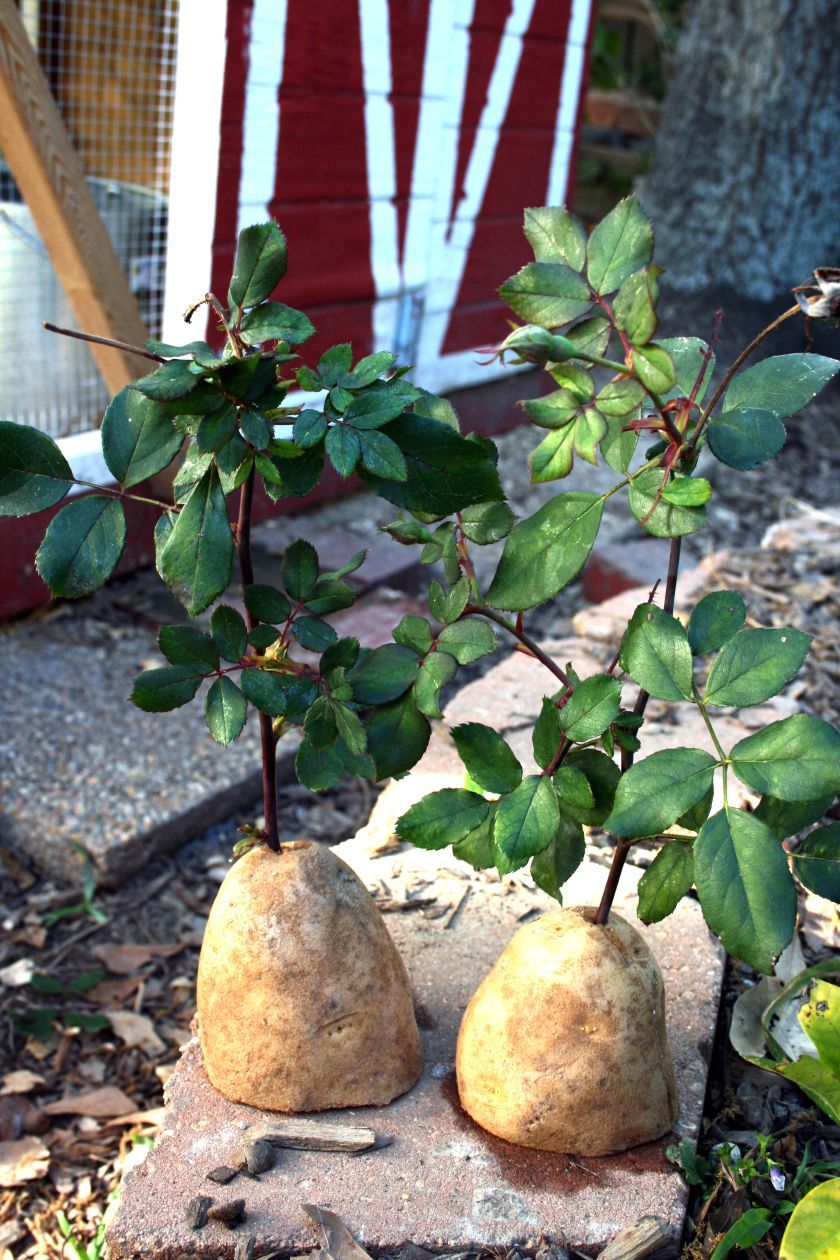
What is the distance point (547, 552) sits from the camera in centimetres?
119

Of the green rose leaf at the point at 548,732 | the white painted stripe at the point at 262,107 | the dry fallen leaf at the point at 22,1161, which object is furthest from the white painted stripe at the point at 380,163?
the green rose leaf at the point at 548,732

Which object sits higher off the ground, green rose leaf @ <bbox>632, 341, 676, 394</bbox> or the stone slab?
green rose leaf @ <bbox>632, 341, 676, 394</bbox>

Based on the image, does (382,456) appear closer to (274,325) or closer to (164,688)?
(274,325)

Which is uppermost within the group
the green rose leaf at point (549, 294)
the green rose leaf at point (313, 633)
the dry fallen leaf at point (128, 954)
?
the green rose leaf at point (549, 294)

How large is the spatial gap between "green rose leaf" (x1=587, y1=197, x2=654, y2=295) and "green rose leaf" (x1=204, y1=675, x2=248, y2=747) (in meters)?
0.51

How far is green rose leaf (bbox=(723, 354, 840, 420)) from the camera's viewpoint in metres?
1.16

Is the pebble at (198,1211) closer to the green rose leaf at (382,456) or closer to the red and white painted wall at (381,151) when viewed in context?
the green rose leaf at (382,456)

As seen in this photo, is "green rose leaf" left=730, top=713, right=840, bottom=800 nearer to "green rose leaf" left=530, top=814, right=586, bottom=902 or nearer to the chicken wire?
"green rose leaf" left=530, top=814, right=586, bottom=902

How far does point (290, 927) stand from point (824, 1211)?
0.60 meters

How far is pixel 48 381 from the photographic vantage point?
3.64m

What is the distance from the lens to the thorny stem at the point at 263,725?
4.01ft

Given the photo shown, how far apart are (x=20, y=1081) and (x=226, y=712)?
135 centimetres

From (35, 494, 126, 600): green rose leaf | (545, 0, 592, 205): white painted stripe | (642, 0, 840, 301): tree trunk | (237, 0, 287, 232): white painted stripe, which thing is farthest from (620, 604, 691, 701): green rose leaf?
(642, 0, 840, 301): tree trunk

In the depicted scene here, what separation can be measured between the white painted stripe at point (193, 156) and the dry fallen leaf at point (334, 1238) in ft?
8.59
